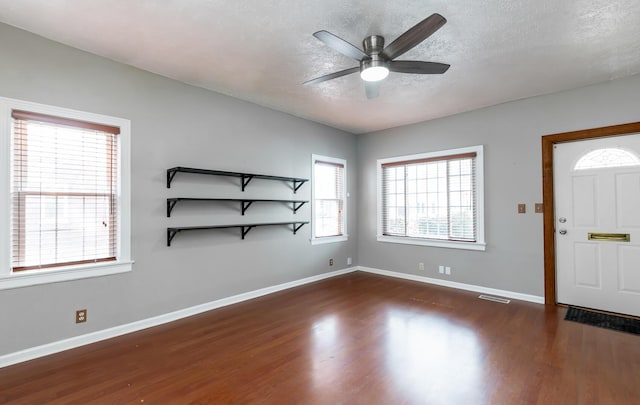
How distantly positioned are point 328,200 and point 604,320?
12.9 feet

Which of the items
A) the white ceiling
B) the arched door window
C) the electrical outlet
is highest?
the white ceiling

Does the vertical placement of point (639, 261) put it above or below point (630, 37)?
below

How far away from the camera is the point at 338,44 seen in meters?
2.18

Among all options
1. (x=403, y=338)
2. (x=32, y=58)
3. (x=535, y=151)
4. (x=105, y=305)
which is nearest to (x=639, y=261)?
(x=535, y=151)

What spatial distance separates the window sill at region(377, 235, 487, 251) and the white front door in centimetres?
A: 97

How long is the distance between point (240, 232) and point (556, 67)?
13.6ft

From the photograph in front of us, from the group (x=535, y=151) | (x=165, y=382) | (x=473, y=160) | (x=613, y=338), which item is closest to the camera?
(x=165, y=382)

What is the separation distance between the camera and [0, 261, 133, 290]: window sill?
2.45m

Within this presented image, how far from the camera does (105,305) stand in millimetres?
2914

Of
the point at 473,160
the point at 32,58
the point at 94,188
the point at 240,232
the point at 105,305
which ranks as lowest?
the point at 105,305

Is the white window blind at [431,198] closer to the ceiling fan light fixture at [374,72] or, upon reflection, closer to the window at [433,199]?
the window at [433,199]

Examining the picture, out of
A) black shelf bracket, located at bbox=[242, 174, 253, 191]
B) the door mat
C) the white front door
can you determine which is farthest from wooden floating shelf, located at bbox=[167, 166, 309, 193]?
the door mat

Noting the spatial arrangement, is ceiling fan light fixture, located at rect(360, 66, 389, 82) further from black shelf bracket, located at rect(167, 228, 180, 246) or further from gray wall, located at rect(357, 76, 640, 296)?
gray wall, located at rect(357, 76, 640, 296)

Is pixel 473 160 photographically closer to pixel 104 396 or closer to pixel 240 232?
pixel 240 232
